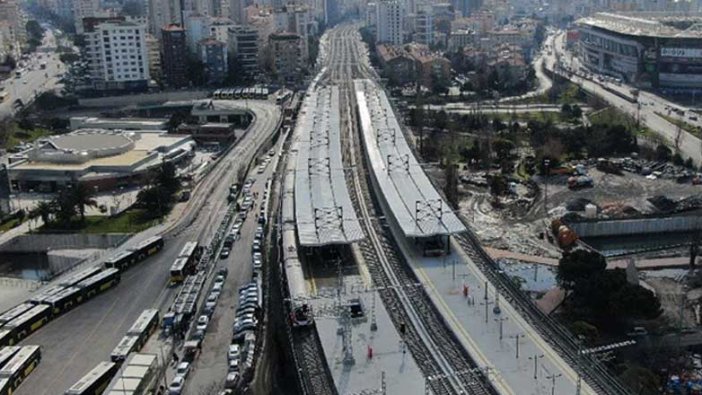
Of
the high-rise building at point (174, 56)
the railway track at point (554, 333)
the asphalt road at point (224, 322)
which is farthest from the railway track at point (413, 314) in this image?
the high-rise building at point (174, 56)

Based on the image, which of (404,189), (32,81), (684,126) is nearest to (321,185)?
(404,189)

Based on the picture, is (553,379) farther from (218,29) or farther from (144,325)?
(218,29)

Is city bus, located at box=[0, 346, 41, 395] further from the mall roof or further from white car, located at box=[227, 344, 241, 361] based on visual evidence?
the mall roof

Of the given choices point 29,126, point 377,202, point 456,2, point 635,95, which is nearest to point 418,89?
point 635,95

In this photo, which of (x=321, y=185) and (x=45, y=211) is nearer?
(x=321, y=185)

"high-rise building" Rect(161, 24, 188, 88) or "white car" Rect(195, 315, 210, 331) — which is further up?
"high-rise building" Rect(161, 24, 188, 88)

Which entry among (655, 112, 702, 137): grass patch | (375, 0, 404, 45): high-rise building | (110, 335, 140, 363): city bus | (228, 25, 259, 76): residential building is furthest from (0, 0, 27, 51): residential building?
(110, 335, 140, 363): city bus

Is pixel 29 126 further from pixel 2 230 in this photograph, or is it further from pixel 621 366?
pixel 621 366
